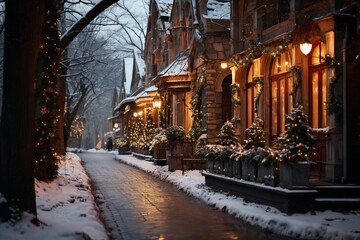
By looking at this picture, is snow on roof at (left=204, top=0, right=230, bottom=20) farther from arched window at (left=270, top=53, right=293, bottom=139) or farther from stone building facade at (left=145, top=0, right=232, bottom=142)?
arched window at (left=270, top=53, right=293, bottom=139)

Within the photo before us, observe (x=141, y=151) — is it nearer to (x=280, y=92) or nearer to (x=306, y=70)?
(x=280, y=92)

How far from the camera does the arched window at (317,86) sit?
49.8 feet

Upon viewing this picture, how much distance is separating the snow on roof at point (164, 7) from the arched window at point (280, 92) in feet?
70.3

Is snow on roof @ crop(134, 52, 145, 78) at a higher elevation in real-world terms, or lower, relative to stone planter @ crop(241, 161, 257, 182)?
higher

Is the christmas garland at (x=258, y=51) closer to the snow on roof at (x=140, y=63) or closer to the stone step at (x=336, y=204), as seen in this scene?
the stone step at (x=336, y=204)

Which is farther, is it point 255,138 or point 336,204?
point 255,138

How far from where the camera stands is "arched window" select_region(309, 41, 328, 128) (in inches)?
Answer: 598

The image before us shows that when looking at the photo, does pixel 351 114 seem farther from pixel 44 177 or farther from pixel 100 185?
pixel 100 185

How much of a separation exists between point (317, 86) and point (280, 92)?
9.05ft

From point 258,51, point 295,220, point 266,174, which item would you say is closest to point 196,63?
point 258,51

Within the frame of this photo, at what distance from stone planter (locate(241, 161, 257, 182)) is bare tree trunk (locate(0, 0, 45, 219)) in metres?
6.46

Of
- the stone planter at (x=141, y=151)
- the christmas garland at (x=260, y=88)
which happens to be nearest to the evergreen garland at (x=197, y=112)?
the christmas garland at (x=260, y=88)

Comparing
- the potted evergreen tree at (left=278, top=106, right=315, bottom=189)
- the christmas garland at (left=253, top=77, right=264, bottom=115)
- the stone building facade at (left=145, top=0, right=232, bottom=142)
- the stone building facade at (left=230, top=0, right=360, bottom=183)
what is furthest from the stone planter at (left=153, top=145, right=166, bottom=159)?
the potted evergreen tree at (left=278, top=106, right=315, bottom=189)

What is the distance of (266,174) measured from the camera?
1243 cm
